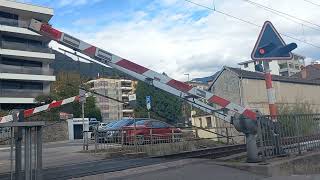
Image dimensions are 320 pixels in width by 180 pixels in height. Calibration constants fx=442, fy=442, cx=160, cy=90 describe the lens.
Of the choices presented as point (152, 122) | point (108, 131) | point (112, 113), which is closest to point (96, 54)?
point (108, 131)

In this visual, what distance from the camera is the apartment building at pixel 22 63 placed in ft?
193

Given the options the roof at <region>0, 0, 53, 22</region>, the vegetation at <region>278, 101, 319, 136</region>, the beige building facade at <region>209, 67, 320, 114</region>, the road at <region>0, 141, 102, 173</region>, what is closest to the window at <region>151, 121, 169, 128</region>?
the road at <region>0, 141, 102, 173</region>

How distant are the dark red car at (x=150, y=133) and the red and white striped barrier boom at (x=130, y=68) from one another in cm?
755

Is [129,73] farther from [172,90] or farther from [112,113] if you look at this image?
[112,113]

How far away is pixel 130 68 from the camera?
1021 centimetres

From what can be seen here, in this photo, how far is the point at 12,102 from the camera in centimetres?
5881

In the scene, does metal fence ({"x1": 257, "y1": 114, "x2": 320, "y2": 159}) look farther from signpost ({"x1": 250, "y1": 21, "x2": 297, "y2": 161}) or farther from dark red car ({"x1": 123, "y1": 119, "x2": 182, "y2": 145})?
dark red car ({"x1": 123, "y1": 119, "x2": 182, "y2": 145})

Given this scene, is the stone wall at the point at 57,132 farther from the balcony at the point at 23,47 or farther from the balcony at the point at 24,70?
the balcony at the point at 23,47

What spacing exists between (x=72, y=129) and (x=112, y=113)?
9944 centimetres

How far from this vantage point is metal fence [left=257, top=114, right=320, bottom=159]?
34.6ft

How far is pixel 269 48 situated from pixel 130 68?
3295 millimetres

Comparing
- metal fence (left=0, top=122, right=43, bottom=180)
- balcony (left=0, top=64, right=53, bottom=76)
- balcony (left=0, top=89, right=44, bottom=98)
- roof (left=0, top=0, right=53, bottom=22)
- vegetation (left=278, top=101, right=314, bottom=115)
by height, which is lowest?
metal fence (left=0, top=122, right=43, bottom=180)

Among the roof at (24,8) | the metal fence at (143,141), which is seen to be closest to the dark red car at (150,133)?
the metal fence at (143,141)

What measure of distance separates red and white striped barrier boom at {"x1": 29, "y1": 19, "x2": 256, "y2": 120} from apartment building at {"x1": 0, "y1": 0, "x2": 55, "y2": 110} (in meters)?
49.1
